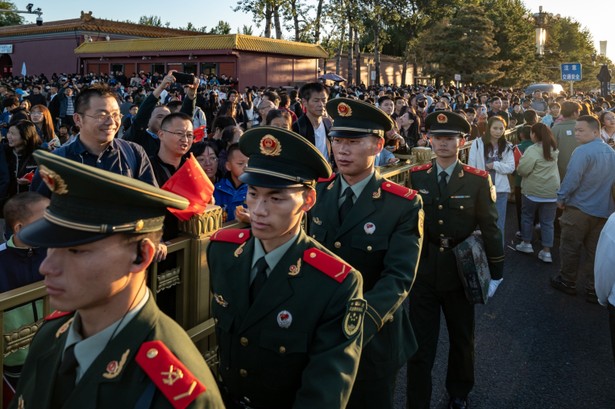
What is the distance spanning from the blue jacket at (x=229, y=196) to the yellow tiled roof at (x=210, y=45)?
2768 cm

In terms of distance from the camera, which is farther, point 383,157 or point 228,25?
point 228,25

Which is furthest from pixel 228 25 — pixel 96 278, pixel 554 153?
pixel 96 278

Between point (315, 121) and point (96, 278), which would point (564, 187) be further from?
point (96, 278)

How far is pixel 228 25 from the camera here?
87375 millimetres

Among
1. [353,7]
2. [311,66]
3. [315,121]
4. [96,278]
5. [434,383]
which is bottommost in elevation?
[434,383]

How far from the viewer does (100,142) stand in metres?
3.81

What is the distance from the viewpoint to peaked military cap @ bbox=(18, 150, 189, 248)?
148 cm

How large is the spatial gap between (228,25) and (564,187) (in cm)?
8723

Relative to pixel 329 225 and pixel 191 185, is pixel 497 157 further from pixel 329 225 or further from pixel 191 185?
pixel 191 185

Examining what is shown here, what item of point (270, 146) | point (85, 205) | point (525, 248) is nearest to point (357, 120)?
point (270, 146)

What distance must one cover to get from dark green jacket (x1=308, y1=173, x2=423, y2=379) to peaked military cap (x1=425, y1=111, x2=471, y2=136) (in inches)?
50.1

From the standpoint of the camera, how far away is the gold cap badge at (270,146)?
7.58ft

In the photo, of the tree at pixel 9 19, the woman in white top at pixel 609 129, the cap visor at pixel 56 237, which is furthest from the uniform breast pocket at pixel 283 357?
the tree at pixel 9 19

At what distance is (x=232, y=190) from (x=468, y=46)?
45.0 m
